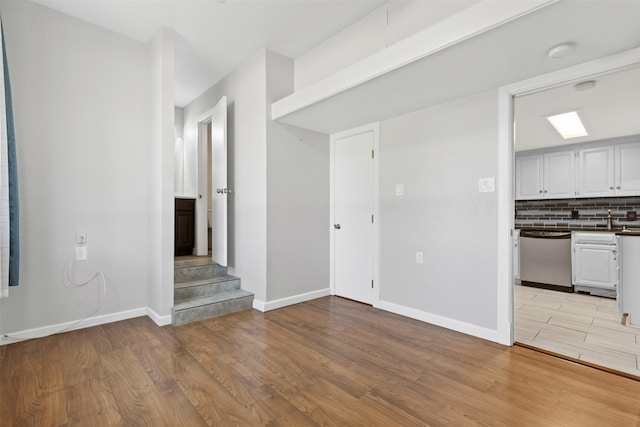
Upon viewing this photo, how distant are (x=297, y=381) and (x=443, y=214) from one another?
6.29 ft

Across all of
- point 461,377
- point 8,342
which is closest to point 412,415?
point 461,377

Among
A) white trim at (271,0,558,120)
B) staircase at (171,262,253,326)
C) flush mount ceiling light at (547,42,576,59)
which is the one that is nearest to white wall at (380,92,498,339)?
flush mount ceiling light at (547,42,576,59)

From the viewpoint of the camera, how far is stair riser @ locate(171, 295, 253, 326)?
288 centimetres

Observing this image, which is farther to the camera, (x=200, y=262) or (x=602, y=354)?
(x=200, y=262)

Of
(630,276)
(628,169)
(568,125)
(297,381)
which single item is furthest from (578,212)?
(297,381)

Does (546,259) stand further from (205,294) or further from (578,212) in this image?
(205,294)

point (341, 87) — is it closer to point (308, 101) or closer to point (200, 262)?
point (308, 101)

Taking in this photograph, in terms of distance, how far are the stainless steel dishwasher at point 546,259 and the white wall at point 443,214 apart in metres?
2.84

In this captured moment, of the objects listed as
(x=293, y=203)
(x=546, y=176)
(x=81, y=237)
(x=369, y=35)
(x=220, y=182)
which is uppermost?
(x=369, y=35)

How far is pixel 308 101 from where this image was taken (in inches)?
112

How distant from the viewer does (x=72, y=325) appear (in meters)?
2.74

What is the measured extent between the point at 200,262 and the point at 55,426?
2.54 meters

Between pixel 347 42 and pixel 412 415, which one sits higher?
pixel 347 42

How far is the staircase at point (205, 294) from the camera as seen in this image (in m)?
2.96
